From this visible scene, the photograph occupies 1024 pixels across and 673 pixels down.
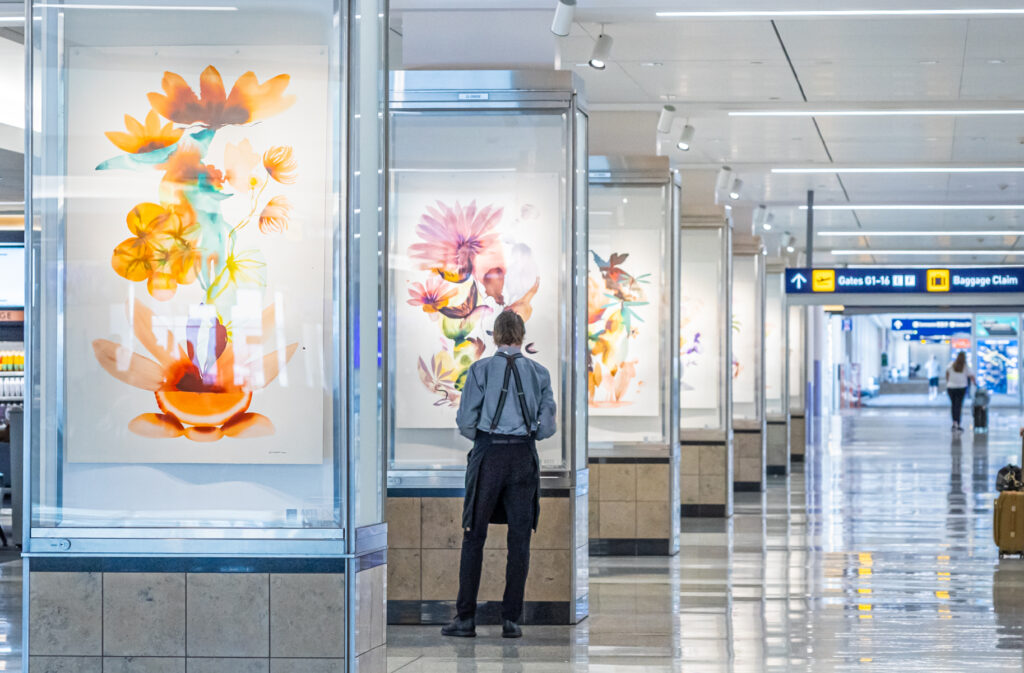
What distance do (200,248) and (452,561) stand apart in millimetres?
3091

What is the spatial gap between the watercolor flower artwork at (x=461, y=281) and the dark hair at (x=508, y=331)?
698mm

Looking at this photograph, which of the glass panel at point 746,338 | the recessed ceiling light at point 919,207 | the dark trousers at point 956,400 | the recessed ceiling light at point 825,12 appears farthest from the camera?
the dark trousers at point 956,400

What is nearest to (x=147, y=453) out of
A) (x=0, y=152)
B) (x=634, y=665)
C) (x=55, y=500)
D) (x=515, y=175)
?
(x=55, y=500)

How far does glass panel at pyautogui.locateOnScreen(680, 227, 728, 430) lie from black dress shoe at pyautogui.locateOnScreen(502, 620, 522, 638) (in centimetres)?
666

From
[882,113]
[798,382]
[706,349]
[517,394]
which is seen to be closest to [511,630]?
[517,394]

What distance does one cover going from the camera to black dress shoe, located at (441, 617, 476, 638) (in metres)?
6.70

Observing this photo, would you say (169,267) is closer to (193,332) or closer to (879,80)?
(193,332)

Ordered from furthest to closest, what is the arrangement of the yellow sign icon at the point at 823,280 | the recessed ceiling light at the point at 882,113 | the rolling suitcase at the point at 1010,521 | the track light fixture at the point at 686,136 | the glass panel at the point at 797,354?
the glass panel at the point at 797,354 → the yellow sign icon at the point at 823,280 → the track light fixture at the point at 686,136 → the recessed ceiling light at the point at 882,113 → the rolling suitcase at the point at 1010,521

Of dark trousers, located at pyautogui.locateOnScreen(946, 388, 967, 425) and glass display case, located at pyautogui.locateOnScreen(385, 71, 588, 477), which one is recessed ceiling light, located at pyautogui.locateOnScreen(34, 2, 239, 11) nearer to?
glass display case, located at pyautogui.locateOnScreen(385, 71, 588, 477)

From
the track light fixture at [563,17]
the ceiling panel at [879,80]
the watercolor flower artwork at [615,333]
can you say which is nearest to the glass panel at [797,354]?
the ceiling panel at [879,80]

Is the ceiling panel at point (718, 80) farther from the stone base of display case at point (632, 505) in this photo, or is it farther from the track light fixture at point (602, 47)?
the stone base of display case at point (632, 505)

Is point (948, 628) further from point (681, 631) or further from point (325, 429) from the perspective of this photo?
point (325, 429)

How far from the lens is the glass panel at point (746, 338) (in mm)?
16016

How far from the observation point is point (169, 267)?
4.38 meters
